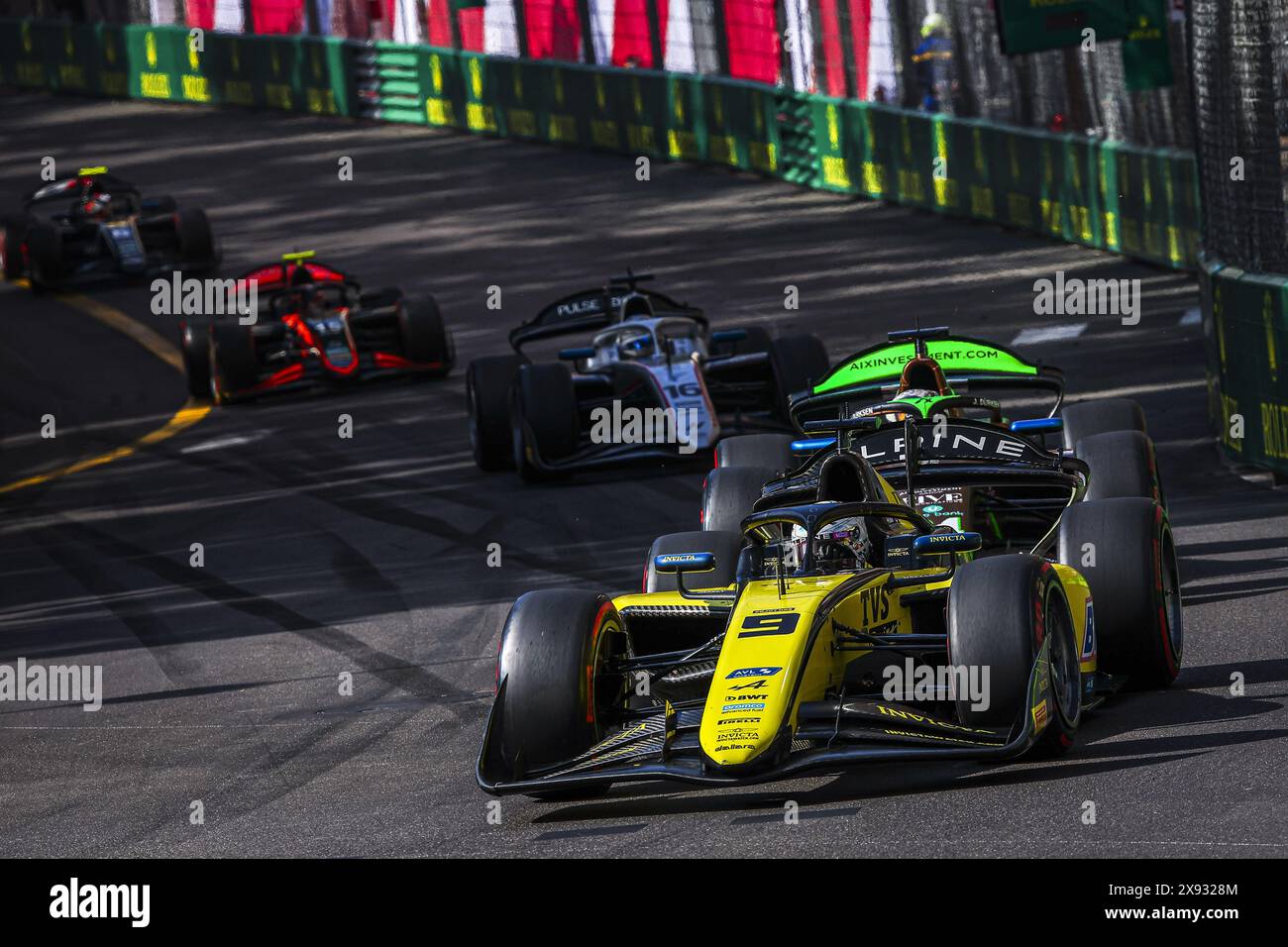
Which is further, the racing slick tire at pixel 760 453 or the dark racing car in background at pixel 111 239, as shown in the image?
the dark racing car in background at pixel 111 239

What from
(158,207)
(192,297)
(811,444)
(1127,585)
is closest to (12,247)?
(158,207)

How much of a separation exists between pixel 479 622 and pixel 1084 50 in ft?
47.2

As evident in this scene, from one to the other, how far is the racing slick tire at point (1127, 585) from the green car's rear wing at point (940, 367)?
129 inches

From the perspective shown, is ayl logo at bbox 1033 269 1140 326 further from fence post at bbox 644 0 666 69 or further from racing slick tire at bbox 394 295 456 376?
fence post at bbox 644 0 666 69

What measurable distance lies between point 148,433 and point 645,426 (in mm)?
6448

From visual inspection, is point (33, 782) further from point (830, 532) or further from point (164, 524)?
point (164, 524)

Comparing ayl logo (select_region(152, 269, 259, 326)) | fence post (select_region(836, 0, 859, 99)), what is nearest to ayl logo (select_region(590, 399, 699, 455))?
ayl logo (select_region(152, 269, 259, 326))

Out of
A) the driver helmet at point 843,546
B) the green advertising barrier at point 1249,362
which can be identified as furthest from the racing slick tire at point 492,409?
the driver helmet at point 843,546

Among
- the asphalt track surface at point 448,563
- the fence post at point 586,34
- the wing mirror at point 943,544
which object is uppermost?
the fence post at point 586,34

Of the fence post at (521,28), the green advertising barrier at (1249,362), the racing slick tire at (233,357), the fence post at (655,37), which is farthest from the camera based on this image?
the fence post at (521,28)

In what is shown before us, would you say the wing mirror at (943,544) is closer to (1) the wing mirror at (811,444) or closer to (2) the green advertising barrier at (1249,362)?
(1) the wing mirror at (811,444)

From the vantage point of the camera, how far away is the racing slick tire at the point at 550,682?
8633 mm

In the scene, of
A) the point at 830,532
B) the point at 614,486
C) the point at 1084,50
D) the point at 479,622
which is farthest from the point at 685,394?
the point at 1084,50
